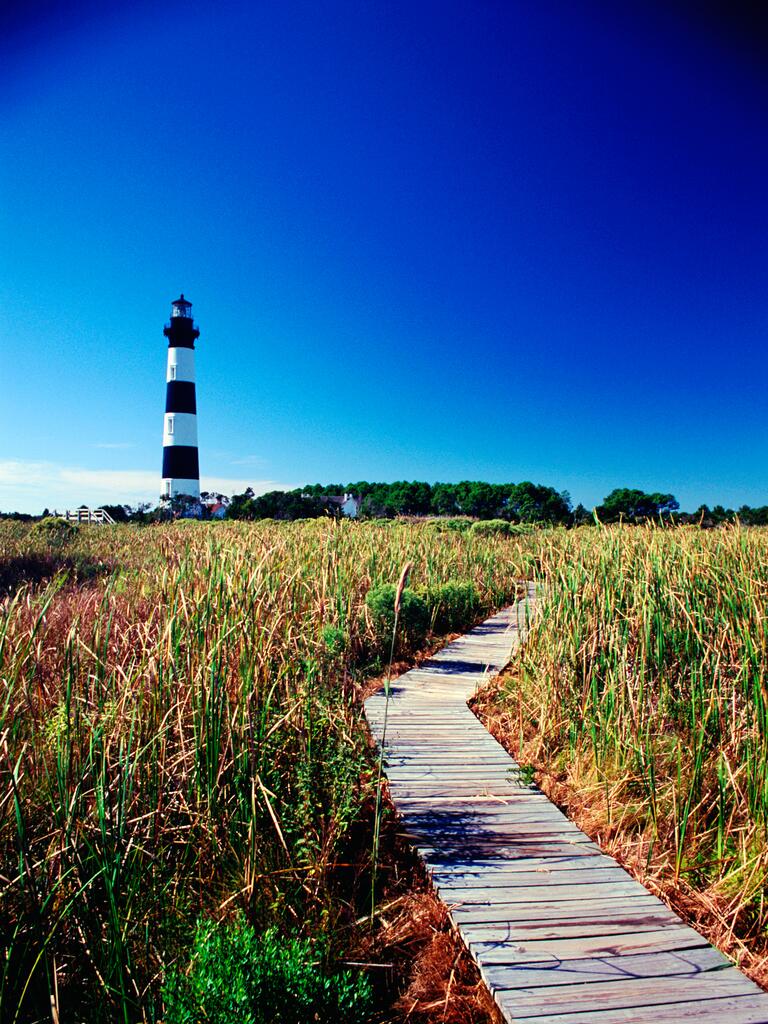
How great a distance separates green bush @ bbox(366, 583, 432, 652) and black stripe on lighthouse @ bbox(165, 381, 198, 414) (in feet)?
103

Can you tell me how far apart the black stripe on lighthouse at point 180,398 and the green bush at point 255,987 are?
35.9 m

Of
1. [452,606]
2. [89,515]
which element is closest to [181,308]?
[89,515]

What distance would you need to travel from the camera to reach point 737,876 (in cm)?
259

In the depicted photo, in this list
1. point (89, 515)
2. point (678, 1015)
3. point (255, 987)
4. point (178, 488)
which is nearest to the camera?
point (255, 987)

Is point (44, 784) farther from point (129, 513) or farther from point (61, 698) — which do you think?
point (129, 513)

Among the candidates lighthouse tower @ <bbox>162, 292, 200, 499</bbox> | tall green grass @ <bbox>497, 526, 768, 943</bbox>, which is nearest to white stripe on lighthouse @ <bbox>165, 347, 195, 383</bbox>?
lighthouse tower @ <bbox>162, 292, 200, 499</bbox>

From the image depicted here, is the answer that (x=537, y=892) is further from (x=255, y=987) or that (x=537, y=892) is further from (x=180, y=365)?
(x=180, y=365)

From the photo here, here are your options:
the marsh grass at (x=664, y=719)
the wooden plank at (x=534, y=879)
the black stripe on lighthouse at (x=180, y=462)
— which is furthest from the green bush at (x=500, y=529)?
the black stripe on lighthouse at (x=180, y=462)

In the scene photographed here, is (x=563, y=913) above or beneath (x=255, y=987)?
beneath

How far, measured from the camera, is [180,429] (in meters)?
34.9

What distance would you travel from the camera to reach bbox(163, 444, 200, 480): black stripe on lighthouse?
34219 millimetres

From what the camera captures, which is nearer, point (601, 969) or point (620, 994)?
point (620, 994)

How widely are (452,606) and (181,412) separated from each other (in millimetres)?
31047

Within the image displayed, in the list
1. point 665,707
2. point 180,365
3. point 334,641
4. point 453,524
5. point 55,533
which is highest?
point 180,365
